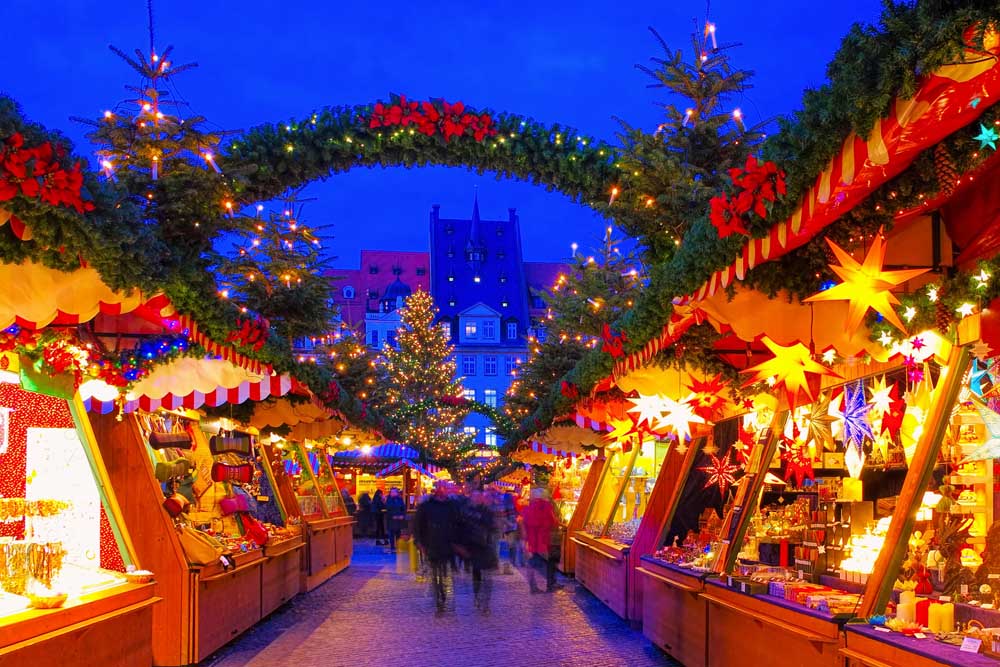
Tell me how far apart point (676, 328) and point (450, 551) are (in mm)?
8660

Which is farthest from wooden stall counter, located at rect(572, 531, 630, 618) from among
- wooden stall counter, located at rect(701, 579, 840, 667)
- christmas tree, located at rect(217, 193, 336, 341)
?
christmas tree, located at rect(217, 193, 336, 341)

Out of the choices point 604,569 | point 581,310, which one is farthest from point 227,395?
point 581,310

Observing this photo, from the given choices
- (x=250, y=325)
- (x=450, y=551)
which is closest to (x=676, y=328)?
(x=250, y=325)

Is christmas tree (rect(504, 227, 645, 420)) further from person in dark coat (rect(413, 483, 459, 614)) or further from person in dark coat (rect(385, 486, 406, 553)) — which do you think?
person in dark coat (rect(385, 486, 406, 553))

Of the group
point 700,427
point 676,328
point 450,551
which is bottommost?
point 450,551

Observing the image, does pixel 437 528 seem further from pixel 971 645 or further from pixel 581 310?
pixel 971 645

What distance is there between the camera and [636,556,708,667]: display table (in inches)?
341

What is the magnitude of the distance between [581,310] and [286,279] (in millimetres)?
6863

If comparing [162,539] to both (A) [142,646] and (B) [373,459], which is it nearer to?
(A) [142,646]

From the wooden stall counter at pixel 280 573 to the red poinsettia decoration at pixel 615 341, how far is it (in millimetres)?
5709

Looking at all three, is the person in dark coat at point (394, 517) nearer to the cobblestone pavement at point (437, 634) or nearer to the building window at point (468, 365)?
the cobblestone pavement at point (437, 634)

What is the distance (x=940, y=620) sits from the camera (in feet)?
17.1

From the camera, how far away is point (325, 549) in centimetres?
1847

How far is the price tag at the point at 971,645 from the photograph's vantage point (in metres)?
4.70
